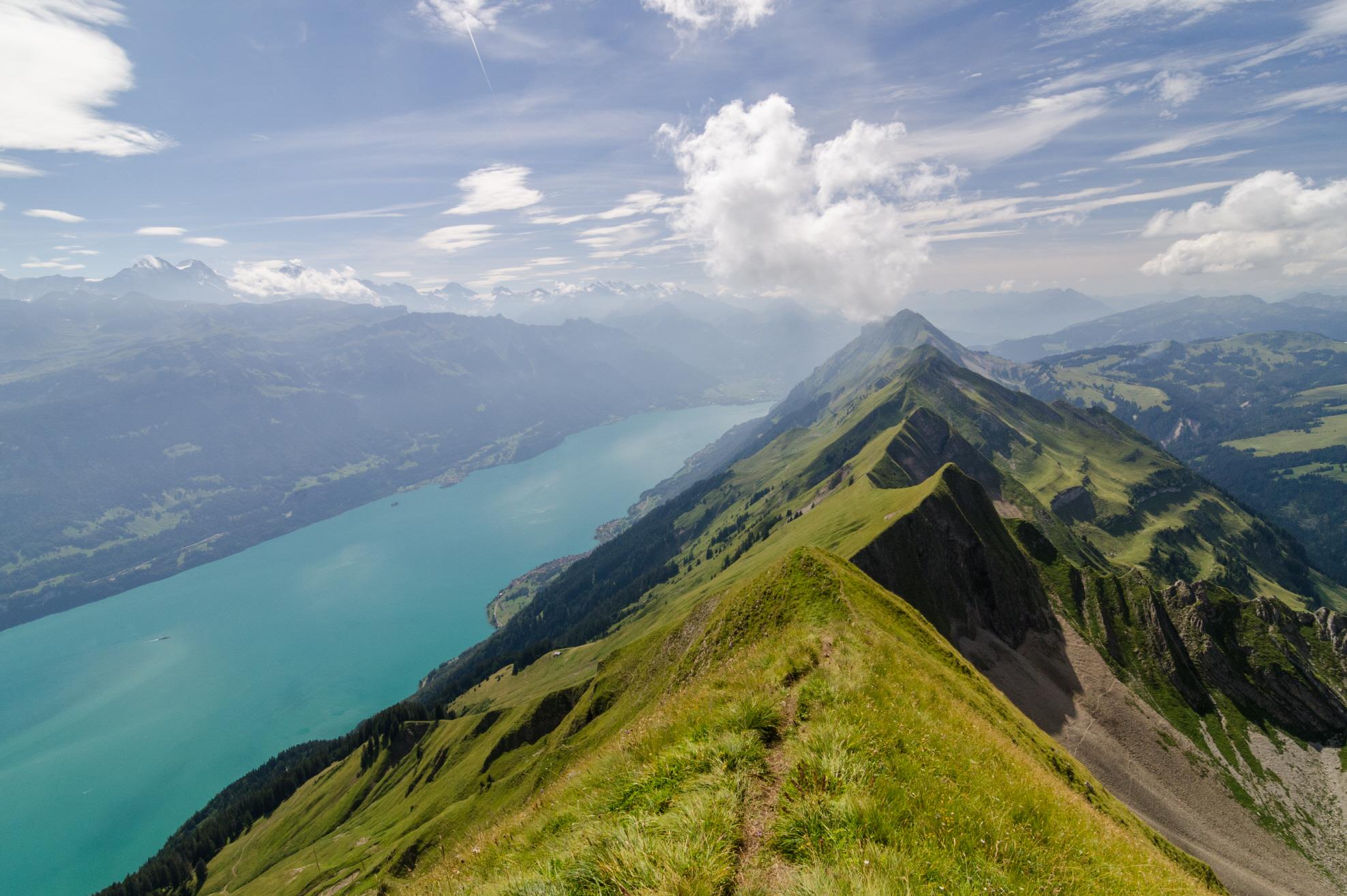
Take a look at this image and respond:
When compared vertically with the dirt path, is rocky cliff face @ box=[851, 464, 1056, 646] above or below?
below

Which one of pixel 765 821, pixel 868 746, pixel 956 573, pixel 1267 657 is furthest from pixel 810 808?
pixel 1267 657

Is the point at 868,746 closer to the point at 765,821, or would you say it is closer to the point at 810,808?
the point at 810,808

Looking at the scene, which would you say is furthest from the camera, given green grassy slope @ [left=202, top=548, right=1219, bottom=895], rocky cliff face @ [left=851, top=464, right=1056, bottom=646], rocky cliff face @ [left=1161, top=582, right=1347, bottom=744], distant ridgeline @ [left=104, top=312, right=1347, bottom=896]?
rocky cliff face @ [left=1161, top=582, right=1347, bottom=744]

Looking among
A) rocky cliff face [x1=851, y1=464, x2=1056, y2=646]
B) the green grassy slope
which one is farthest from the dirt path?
rocky cliff face [x1=851, y1=464, x2=1056, y2=646]

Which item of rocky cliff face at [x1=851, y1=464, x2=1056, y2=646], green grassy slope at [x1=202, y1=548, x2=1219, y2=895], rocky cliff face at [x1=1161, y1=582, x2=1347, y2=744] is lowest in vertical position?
rocky cliff face at [x1=1161, y1=582, x2=1347, y2=744]

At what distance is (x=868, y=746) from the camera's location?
10492mm

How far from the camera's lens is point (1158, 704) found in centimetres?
8306

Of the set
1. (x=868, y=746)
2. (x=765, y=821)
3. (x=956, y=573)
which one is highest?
(x=765, y=821)

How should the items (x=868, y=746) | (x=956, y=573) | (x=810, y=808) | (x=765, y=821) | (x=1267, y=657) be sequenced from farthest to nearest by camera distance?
(x=1267, y=657)
(x=956, y=573)
(x=868, y=746)
(x=765, y=821)
(x=810, y=808)

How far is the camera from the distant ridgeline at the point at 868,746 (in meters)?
8.44

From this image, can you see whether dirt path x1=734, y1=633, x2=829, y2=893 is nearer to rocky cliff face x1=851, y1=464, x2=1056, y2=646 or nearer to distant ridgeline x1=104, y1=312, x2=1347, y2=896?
distant ridgeline x1=104, y1=312, x2=1347, y2=896

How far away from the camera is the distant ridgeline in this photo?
8438mm

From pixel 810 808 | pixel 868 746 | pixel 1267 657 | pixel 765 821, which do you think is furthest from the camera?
pixel 1267 657

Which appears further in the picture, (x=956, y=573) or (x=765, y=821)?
(x=956, y=573)
